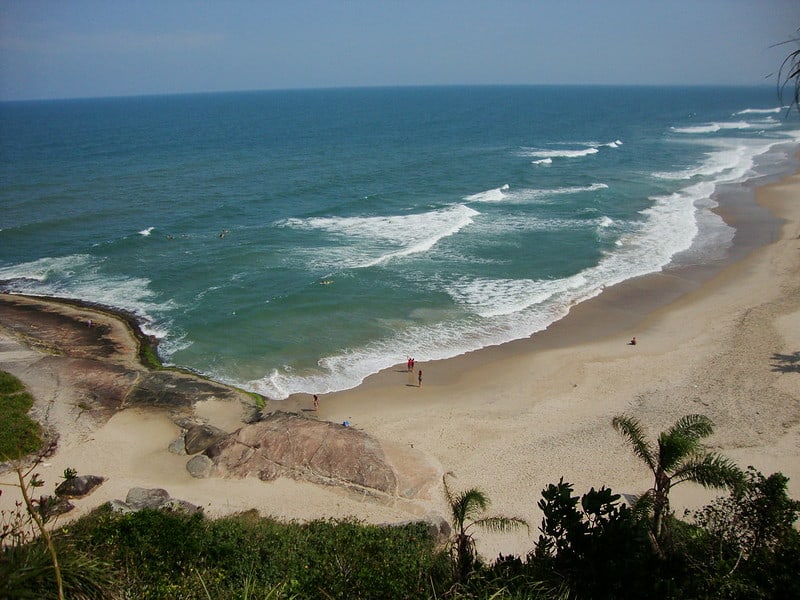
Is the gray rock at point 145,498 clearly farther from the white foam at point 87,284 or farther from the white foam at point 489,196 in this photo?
the white foam at point 489,196

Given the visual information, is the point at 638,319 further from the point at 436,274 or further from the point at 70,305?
the point at 70,305

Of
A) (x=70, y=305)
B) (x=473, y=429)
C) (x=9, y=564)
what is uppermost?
(x=9, y=564)

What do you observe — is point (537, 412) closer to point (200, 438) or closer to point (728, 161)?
point (200, 438)

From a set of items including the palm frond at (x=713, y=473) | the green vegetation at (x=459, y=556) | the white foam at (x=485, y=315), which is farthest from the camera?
the white foam at (x=485, y=315)

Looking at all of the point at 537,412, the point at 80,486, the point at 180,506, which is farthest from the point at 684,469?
the point at 80,486

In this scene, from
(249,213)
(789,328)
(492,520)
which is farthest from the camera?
(249,213)

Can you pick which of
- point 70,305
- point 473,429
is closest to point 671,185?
point 473,429

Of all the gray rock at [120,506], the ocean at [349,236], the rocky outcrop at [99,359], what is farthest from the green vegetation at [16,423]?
the ocean at [349,236]
